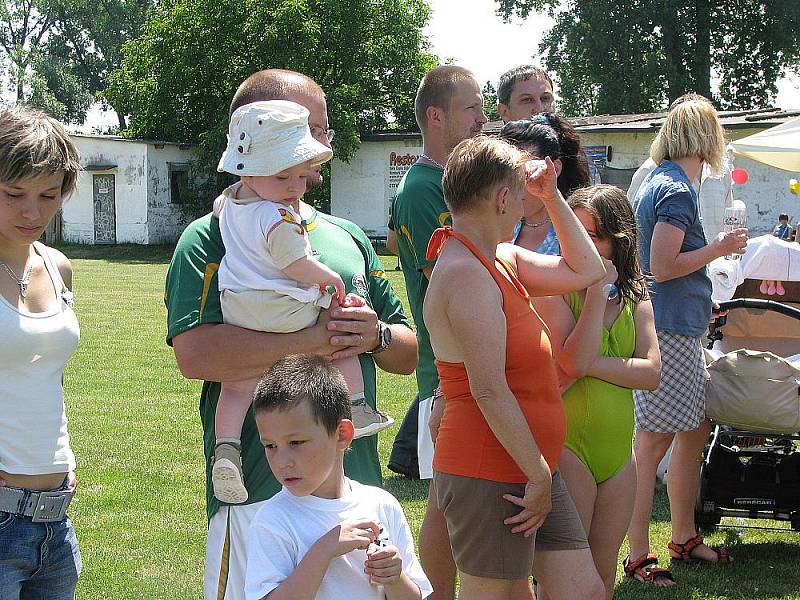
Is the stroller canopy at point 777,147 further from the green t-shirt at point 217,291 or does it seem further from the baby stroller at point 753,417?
the green t-shirt at point 217,291

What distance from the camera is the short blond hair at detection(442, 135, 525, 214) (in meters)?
3.12

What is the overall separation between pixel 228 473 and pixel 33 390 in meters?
0.60

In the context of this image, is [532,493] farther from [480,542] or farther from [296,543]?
[296,543]

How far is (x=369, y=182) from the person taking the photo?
40.0 meters

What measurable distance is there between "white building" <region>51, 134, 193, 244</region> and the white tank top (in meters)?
37.4

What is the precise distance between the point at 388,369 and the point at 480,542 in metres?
0.60

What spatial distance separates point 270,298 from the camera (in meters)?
2.95

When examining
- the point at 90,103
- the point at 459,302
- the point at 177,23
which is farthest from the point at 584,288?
the point at 90,103

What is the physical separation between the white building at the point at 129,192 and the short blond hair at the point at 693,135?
3564cm

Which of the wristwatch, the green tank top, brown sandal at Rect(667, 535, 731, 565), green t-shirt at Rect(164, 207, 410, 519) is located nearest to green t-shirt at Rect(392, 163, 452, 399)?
the green tank top

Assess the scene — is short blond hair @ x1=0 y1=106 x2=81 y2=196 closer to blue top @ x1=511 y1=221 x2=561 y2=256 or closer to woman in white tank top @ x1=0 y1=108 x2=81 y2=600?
woman in white tank top @ x1=0 y1=108 x2=81 y2=600

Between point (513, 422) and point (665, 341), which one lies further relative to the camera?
point (665, 341)

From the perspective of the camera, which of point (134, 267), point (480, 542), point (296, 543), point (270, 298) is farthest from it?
point (134, 267)

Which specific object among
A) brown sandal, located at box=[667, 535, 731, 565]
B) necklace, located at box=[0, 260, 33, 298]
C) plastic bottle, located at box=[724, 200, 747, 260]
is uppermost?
plastic bottle, located at box=[724, 200, 747, 260]
